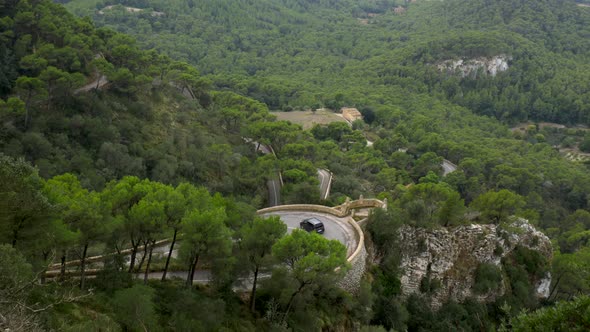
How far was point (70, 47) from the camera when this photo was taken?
36.2 metres

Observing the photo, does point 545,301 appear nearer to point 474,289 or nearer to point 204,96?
point 474,289

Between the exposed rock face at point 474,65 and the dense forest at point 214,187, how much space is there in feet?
46.8

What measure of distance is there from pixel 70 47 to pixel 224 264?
1073 inches

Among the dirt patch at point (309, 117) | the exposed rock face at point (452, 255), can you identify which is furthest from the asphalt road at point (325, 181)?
the dirt patch at point (309, 117)

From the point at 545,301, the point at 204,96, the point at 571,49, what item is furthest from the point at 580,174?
the point at 571,49

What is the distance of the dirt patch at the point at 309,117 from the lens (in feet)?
233

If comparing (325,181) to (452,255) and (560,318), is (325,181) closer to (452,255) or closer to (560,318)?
(452,255)

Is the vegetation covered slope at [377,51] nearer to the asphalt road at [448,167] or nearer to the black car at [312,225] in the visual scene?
the asphalt road at [448,167]

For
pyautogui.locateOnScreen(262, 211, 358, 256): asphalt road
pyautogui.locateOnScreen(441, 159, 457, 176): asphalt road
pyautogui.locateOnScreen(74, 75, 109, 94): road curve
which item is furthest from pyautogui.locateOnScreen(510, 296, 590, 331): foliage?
pyautogui.locateOnScreen(441, 159, 457, 176): asphalt road

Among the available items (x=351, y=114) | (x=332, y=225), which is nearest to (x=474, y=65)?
(x=351, y=114)

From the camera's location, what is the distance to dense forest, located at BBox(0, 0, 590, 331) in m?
14.1

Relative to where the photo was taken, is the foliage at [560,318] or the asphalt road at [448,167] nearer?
the foliage at [560,318]

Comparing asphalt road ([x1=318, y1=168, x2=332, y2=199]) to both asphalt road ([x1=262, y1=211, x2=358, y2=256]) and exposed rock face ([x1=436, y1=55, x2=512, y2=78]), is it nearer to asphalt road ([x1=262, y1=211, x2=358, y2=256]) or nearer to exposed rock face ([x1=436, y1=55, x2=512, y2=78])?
asphalt road ([x1=262, y1=211, x2=358, y2=256])

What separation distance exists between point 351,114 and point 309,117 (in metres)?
8.08
